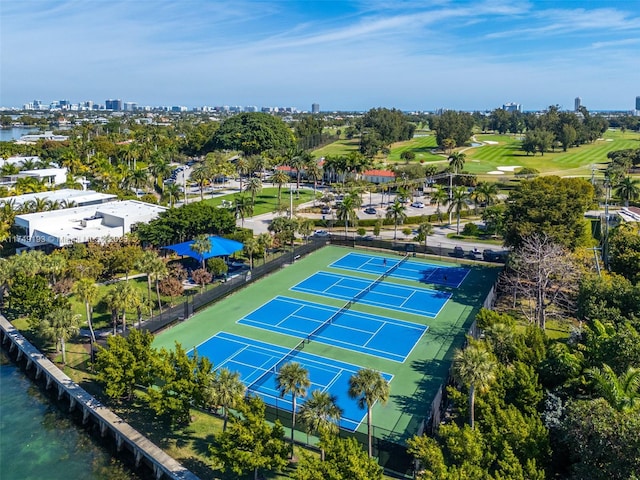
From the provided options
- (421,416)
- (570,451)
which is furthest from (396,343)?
(570,451)

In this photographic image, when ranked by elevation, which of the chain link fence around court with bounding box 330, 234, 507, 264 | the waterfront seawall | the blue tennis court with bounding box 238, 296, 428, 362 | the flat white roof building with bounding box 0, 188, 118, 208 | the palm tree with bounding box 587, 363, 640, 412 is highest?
the flat white roof building with bounding box 0, 188, 118, 208

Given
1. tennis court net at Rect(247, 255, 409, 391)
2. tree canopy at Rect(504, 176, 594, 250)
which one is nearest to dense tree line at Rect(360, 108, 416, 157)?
tennis court net at Rect(247, 255, 409, 391)

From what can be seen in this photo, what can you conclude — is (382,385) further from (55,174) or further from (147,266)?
(55,174)

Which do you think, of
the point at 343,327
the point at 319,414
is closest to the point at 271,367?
the point at 343,327

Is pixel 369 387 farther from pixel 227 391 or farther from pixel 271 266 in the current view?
pixel 271 266

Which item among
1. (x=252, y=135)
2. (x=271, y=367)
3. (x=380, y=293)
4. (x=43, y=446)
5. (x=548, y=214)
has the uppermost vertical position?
(x=252, y=135)

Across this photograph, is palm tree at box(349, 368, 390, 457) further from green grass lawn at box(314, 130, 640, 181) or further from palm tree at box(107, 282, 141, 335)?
green grass lawn at box(314, 130, 640, 181)
